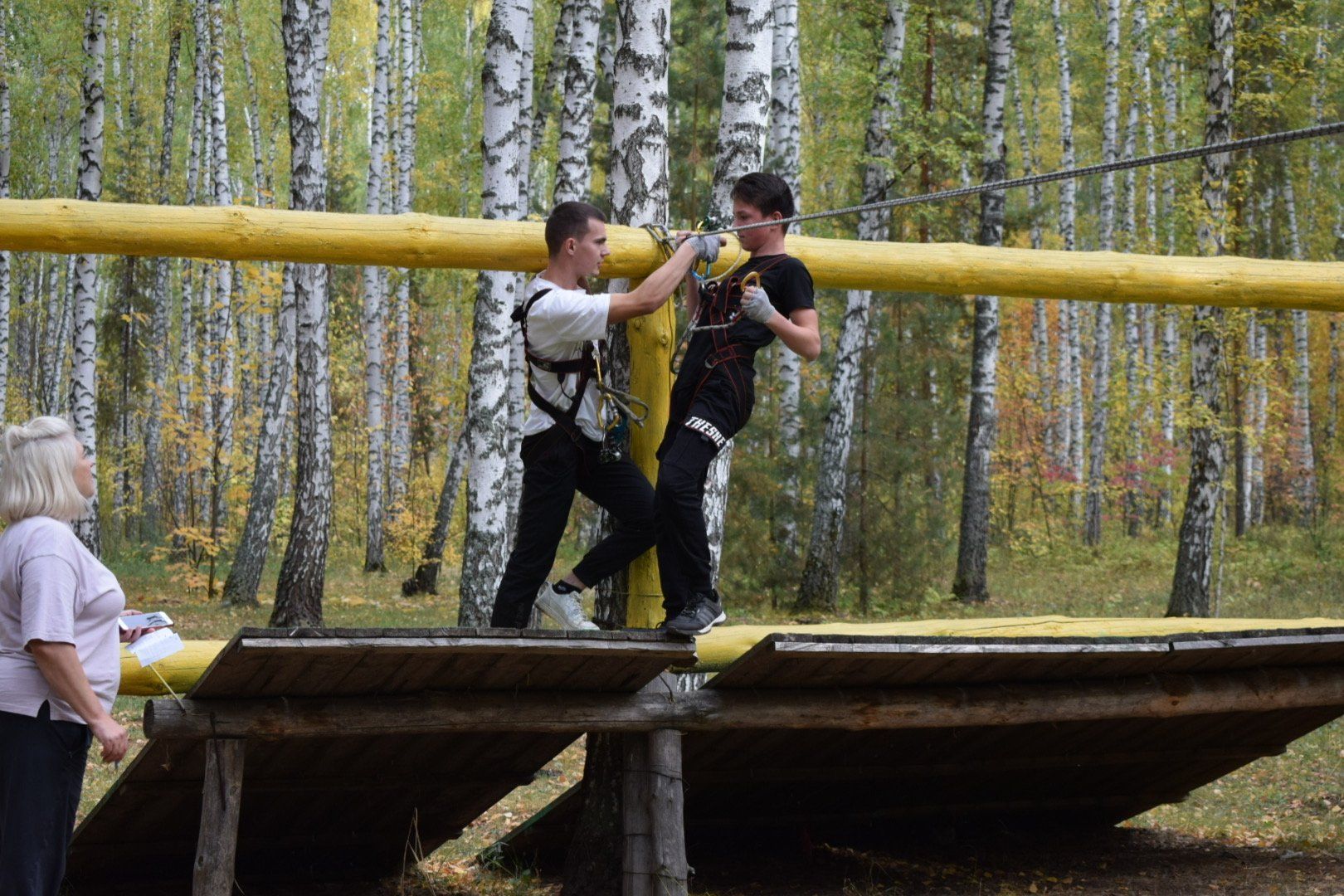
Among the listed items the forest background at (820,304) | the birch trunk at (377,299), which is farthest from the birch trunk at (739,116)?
the birch trunk at (377,299)

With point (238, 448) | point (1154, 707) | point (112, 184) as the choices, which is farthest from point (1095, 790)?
point (112, 184)

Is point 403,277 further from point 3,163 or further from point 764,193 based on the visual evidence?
point 764,193

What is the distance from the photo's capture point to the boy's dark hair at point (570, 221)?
4605 millimetres

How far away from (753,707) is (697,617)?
2.14 ft

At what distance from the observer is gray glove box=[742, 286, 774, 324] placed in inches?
176

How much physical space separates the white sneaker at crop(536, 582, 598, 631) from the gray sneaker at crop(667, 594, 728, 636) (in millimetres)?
559

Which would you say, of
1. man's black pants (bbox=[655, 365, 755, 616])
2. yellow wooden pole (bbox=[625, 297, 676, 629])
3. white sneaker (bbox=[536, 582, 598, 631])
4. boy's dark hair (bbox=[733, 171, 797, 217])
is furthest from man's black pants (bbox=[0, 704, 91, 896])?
boy's dark hair (bbox=[733, 171, 797, 217])

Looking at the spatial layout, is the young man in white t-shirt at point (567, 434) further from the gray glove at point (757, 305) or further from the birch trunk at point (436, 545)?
the birch trunk at point (436, 545)

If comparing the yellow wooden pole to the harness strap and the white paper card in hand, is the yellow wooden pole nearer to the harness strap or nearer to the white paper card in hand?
the harness strap

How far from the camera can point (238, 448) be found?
19781 mm

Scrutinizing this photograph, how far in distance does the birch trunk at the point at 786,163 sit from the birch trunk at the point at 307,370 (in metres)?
5.35

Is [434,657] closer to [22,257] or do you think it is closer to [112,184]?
[112,184]

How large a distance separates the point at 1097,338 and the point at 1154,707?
19.9 m

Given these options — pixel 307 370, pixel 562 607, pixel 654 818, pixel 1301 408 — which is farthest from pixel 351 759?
pixel 1301 408
